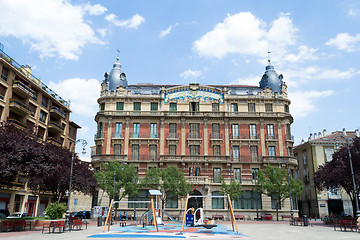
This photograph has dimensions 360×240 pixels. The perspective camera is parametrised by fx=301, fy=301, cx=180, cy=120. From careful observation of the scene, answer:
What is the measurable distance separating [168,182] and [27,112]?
2209 centimetres

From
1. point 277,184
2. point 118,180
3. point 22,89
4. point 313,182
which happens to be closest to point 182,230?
point 118,180

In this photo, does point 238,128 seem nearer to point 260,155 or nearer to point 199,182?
point 260,155

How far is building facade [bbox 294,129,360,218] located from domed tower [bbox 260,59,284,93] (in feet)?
40.2

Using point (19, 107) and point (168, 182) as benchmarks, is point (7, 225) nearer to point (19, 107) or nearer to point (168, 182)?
point (168, 182)

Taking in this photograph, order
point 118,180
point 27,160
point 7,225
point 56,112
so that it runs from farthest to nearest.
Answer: point 56,112, point 118,180, point 27,160, point 7,225

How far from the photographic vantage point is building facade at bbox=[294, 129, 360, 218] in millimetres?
51594

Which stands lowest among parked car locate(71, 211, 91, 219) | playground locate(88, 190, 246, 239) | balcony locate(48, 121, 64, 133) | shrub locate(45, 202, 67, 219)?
parked car locate(71, 211, 91, 219)

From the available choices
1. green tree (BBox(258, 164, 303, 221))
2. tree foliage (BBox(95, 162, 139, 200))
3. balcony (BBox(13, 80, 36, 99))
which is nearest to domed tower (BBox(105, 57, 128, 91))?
balcony (BBox(13, 80, 36, 99))

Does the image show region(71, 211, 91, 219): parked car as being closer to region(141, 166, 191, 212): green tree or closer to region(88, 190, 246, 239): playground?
region(141, 166, 191, 212): green tree

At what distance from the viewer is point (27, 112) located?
139 ft

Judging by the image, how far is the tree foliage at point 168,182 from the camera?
39781mm

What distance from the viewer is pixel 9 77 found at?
1561 inches

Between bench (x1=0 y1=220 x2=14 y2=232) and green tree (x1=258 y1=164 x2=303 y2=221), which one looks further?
green tree (x1=258 y1=164 x2=303 y2=221)

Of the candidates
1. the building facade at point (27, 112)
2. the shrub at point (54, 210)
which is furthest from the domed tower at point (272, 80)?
the shrub at point (54, 210)
